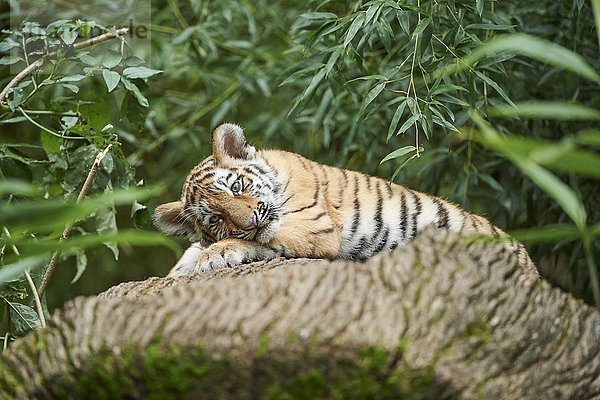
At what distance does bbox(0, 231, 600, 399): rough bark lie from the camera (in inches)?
47.6

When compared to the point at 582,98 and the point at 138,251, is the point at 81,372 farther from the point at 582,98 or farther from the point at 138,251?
the point at 138,251

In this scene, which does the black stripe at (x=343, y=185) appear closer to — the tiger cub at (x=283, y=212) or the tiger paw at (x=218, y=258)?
the tiger cub at (x=283, y=212)

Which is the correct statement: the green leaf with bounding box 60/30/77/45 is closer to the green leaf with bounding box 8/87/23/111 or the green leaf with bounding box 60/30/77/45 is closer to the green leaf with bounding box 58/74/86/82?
the green leaf with bounding box 58/74/86/82

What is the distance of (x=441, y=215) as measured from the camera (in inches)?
107

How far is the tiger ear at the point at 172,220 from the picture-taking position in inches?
101

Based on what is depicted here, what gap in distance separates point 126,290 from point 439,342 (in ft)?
3.66

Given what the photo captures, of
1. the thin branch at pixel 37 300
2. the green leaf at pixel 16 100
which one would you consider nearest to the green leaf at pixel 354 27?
the green leaf at pixel 16 100

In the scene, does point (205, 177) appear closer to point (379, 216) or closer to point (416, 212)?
point (379, 216)

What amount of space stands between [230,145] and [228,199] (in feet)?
1.19

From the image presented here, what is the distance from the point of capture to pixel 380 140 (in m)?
4.03

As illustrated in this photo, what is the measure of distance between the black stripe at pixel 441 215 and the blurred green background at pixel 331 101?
0.32 metres

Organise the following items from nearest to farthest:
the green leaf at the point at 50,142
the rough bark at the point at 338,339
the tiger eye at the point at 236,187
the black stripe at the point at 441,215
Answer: the rough bark at the point at 338,339 < the tiger eye at the point at 236,187 < the green leaf at the point at 50,142 < the black stripe at the point at 441,215

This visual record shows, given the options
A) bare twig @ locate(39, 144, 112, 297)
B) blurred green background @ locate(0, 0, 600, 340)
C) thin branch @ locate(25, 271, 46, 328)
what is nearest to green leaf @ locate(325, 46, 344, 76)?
blurred green background @ locate(0, 0, 600, 340)

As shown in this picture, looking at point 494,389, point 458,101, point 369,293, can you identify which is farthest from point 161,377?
point 458,101
